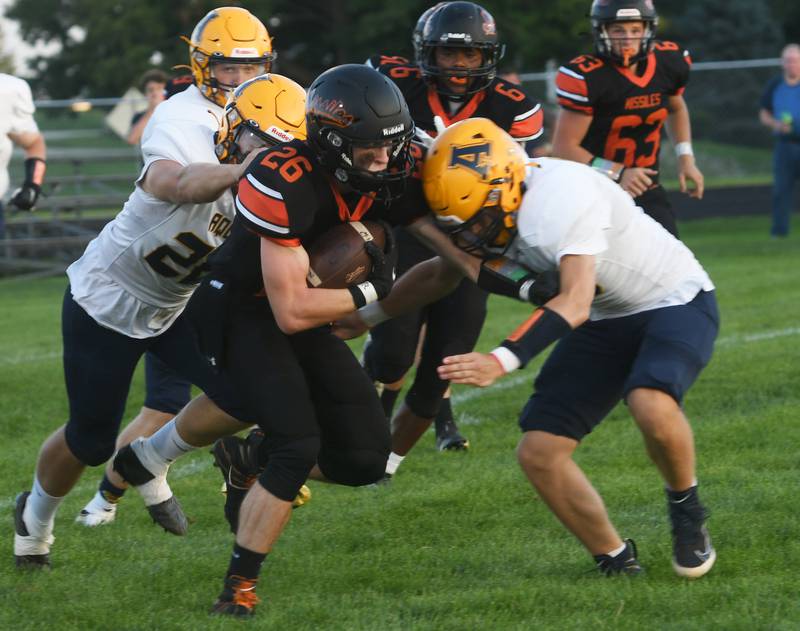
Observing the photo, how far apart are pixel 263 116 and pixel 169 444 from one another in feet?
4.24

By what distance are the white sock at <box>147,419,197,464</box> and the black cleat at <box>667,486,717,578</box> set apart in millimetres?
1710

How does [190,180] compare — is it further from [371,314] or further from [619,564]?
[619,564]

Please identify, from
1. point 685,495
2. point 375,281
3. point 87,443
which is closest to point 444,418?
point 87,443

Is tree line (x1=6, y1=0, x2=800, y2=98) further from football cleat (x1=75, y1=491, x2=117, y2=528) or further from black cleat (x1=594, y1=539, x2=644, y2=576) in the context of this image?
black cleat (x1=594, y1=539, x2=644, y2=576)

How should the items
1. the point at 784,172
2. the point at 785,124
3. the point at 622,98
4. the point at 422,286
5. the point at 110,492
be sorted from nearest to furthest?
the point at 422,286, the point at 110,492, the point at 622,98, the point at 785,124, the point at 784,172

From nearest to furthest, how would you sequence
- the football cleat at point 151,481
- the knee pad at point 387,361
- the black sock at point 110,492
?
1. the football cleat at point 151,481
2. the black sock at point 110,492
3. the knee pad at point 387,361

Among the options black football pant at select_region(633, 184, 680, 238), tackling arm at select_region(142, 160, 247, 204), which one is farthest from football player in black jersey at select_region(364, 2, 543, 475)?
tackling arm at select_region(142, 160, 247, 204)

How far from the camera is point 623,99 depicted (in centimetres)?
657

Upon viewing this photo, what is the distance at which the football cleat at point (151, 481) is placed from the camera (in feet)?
16.1

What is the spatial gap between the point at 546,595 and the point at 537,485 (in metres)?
0.34

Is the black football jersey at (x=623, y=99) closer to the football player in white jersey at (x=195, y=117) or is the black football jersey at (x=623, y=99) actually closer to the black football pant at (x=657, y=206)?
the black football pant at (x=657, y=206)

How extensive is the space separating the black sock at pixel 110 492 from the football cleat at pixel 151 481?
0.45ft

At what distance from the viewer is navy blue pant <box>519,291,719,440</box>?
4109 millimetres

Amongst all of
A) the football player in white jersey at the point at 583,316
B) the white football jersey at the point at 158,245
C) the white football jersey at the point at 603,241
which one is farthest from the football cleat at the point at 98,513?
the white football jersey at the point at 603,241
